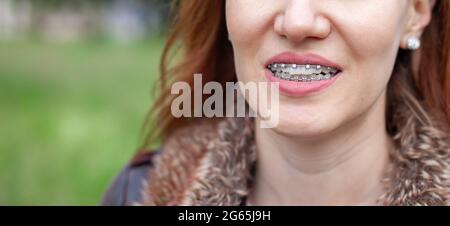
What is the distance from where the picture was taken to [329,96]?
1.91 meters

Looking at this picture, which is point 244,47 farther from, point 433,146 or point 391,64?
point 433,146

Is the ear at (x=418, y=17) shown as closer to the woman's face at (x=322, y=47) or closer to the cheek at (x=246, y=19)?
the woman's face at (x=322, y=47)

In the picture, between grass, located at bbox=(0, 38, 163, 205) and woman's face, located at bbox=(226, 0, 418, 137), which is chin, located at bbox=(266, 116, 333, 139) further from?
grass, located at bbox=(0, 38, 163, 205)

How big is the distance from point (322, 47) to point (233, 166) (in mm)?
564

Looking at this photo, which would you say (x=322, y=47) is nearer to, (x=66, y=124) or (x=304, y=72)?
(x=304, y=72)

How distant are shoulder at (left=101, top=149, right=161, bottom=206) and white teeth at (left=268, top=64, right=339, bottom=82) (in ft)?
2.44

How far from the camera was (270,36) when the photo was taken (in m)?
1.93

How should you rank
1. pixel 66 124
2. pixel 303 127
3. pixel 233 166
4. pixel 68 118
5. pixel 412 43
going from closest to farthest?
pixel 303 127 → pixel 412 43 → pixel 233 166 → pixel 66 124 → pixel 68 118

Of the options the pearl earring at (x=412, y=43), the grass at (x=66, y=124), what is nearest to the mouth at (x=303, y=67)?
Answer: the pearl earring at (x=412, y=43)

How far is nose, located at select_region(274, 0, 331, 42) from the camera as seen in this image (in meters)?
1.83

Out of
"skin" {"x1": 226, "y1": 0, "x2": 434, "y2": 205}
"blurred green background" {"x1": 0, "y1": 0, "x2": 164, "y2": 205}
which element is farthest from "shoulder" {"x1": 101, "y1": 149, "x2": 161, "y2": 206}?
"blurred green background" {"x1": 0, "y1": 0, "x2": 164, "y2": 205}

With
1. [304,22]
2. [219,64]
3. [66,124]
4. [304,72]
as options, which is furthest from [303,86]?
[66,124]

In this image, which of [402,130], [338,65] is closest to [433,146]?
[402,130]

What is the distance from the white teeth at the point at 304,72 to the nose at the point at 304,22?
0.09 m
